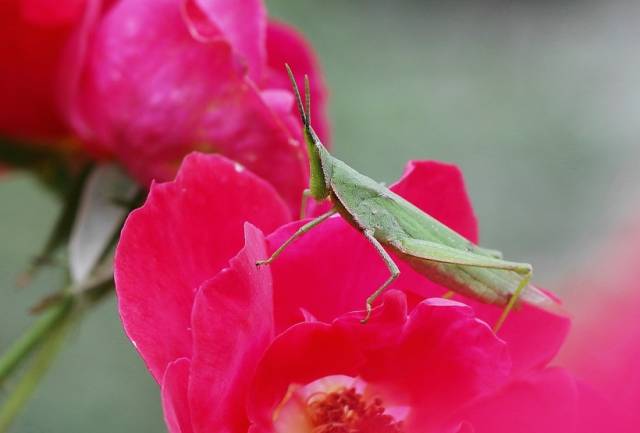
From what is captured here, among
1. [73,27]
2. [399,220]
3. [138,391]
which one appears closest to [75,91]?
[73,27]

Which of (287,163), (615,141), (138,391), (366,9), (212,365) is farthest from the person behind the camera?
(366,9)

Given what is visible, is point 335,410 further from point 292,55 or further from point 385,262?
point 292,55

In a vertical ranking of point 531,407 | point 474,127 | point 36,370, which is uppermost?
point 531,407

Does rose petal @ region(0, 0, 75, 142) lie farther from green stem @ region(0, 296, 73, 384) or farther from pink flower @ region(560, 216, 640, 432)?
pink flower @ region(560, 216, 640, 432)

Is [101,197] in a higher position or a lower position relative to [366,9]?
higher

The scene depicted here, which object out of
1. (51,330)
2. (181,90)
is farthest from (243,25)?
(51,330)

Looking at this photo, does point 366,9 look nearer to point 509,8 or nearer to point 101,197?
point 509,8

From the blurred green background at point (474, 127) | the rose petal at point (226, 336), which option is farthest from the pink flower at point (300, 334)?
the blurred green background at point (474, 127)
